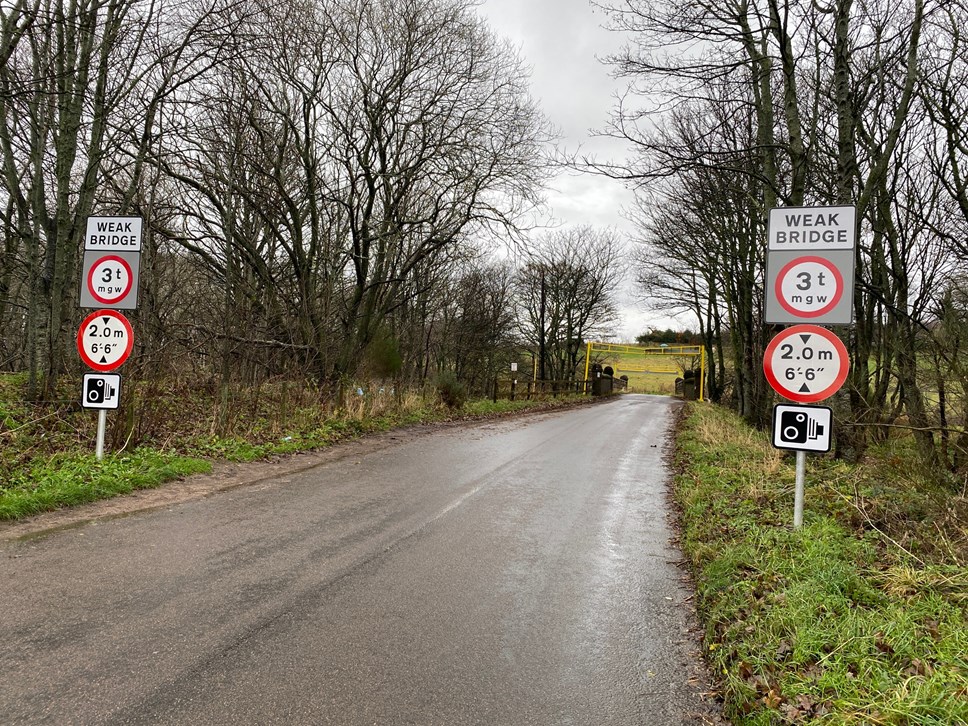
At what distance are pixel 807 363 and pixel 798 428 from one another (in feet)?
1.90

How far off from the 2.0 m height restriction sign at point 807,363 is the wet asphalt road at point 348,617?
1.87 meters

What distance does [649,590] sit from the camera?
16.6ft

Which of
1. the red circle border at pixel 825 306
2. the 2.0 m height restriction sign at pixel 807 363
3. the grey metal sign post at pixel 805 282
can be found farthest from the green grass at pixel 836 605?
the red circle border at pixel 825 306

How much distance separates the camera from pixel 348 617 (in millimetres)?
4102

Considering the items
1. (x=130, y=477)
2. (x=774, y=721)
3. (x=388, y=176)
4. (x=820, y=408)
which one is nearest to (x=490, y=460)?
(x=130, y=477)

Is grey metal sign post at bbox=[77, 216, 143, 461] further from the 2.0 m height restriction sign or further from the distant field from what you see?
the distant field

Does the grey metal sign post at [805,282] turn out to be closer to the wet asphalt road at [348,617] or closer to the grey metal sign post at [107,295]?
the wet asphalt road at [348,617]

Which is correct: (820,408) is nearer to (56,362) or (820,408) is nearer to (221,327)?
(56,362)

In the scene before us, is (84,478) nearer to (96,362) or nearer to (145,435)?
(96,362)

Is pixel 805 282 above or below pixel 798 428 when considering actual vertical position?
above

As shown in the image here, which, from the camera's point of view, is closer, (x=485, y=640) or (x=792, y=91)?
(x=485, y=640)

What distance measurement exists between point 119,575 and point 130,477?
315 cm

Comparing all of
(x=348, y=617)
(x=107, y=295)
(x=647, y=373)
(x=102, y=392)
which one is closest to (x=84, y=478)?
(x=102, y=392)

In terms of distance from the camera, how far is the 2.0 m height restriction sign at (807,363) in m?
5.59
